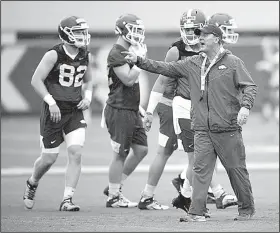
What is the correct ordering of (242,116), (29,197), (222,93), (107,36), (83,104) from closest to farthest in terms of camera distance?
1. (242,116)
2. (222,93)
3. (83,104)
4. (29,197)
5. (107,36)

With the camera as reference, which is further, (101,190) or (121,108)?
(101,190)

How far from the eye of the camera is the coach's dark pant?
345 inches

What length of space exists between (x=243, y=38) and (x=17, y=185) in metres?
14.9

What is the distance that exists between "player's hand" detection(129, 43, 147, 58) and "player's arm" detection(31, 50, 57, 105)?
3.02ft

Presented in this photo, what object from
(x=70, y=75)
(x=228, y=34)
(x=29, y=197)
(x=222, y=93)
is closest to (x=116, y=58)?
(x=70, y=75)

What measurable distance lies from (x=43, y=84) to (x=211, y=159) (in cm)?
269

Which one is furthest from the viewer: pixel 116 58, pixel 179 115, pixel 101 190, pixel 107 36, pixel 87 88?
pixel 107 36

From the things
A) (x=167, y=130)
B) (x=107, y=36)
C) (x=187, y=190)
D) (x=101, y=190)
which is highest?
(x=107, y=36)

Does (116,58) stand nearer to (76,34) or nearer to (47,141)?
(76,34)

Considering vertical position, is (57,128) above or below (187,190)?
above

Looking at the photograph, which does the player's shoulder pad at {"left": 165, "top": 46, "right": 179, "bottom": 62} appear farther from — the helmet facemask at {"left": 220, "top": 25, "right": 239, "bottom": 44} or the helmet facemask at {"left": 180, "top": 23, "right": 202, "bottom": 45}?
the helmet facemask at {"left": 220, "top": 25, "right": 239, "bottom": 44}

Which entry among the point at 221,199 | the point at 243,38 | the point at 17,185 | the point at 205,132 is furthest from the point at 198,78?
the point at 243,38

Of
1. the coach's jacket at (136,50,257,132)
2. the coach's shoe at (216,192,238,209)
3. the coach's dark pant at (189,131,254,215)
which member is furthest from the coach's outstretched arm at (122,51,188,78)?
the coach's shoe at (216,192,238,209)

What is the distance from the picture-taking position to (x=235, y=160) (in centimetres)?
878
